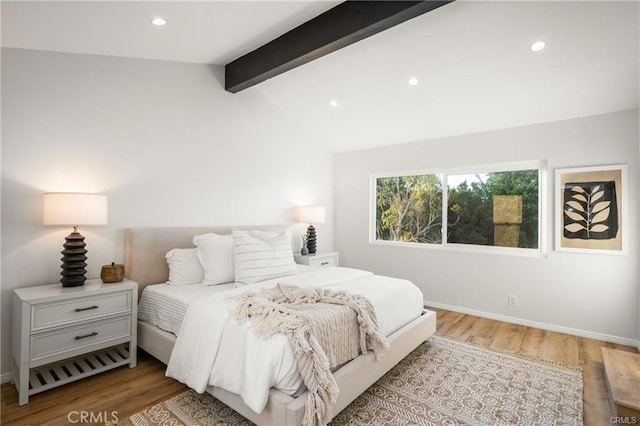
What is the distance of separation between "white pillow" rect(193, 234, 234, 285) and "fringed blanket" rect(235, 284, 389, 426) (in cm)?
67

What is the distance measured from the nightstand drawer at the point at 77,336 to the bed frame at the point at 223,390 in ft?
0.67

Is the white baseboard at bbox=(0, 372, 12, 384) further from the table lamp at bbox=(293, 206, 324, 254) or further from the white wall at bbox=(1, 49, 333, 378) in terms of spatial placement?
the table lamp at bbox=(293, 206, 324, 254)

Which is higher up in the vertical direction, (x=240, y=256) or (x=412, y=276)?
(x=240, y=256)

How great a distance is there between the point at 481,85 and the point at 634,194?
1725mm

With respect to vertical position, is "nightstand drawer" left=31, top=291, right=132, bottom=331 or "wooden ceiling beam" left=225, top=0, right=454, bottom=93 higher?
"wooden ceiling beam" left=225, top=0, right=454, bottom=93

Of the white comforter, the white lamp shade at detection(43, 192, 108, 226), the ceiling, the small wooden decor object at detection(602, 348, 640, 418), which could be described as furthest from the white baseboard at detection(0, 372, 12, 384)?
the small wooden decor object at detection(602, 348, 640, 418)

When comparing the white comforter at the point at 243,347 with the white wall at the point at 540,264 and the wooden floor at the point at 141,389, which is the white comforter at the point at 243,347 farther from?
the white wall at the point at 540,264

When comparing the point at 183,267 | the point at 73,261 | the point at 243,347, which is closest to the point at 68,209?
the point at 73,261

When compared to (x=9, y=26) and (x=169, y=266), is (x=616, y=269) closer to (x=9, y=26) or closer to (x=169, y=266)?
(x=169, y=266)

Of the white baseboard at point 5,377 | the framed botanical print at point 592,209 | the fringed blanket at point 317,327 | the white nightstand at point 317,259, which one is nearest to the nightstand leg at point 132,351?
the white baseboard at point 5,377

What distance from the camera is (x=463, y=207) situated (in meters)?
4.19

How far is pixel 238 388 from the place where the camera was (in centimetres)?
174

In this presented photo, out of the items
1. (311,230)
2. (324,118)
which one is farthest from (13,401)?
(324,118)

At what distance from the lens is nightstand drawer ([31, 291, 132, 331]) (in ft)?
6.98
